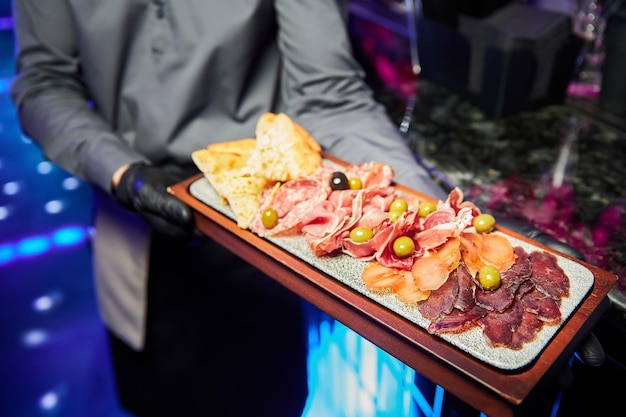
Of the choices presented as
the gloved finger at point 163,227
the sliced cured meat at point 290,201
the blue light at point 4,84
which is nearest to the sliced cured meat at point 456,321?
the sliced cured meat at point 290,201

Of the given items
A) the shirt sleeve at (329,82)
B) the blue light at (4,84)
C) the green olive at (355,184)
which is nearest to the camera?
the green olive at (355,184)

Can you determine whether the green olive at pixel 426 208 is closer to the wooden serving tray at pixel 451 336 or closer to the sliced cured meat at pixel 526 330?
the wooden serving tray at pixel 451 336

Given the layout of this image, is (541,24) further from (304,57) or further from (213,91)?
(213,91)

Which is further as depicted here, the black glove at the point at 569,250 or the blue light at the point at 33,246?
the blue light at the point at 33,246

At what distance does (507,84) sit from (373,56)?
0.77 m

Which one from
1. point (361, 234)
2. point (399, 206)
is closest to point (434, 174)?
point (399, 206)

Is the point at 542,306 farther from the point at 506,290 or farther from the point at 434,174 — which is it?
the point at 434,174

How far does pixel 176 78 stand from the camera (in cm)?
152

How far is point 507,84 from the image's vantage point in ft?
5.59

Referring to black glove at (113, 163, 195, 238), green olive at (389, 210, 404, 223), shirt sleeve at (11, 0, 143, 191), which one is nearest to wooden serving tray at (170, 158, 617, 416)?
green olive at (389, 210, 404, 223)

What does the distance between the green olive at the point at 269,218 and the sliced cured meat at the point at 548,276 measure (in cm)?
50

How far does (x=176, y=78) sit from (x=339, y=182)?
725mm

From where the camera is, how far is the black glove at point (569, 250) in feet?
2.61

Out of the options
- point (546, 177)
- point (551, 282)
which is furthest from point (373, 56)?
point (551, 282)
